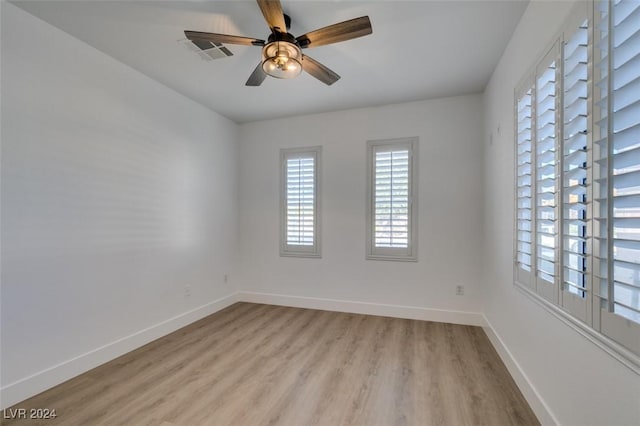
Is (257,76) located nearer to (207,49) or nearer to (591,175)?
(207,49)

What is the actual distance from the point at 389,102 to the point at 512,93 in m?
1.55

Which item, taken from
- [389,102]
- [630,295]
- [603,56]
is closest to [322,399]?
[630,295]

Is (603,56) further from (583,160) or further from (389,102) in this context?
(389,102)

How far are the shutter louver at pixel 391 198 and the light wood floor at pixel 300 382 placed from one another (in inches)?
44.2

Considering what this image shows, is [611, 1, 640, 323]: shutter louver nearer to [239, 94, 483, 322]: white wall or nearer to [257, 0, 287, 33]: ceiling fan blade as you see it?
[257, 0, 287, 33]: ceiling fan blade

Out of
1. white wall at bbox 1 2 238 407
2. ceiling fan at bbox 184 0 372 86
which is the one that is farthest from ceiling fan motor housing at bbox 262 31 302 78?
white wall at bbox 1 2 238 407

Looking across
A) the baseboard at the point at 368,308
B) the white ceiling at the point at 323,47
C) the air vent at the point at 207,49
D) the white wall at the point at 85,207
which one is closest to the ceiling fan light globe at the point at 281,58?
the white ceiling at the point at 323,47

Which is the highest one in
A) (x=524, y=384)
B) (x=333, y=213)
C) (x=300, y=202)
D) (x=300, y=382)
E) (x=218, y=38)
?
(x=218, y=38)

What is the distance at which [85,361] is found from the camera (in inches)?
91.3

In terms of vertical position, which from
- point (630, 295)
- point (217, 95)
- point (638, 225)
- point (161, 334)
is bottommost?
point (161, 334)

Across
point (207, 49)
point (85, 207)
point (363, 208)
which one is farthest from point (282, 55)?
point (363, 208)

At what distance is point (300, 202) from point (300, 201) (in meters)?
0.01

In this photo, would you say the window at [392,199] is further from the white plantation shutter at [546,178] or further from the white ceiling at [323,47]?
the white plantation shutter at [546,178]

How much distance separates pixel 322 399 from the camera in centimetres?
197
